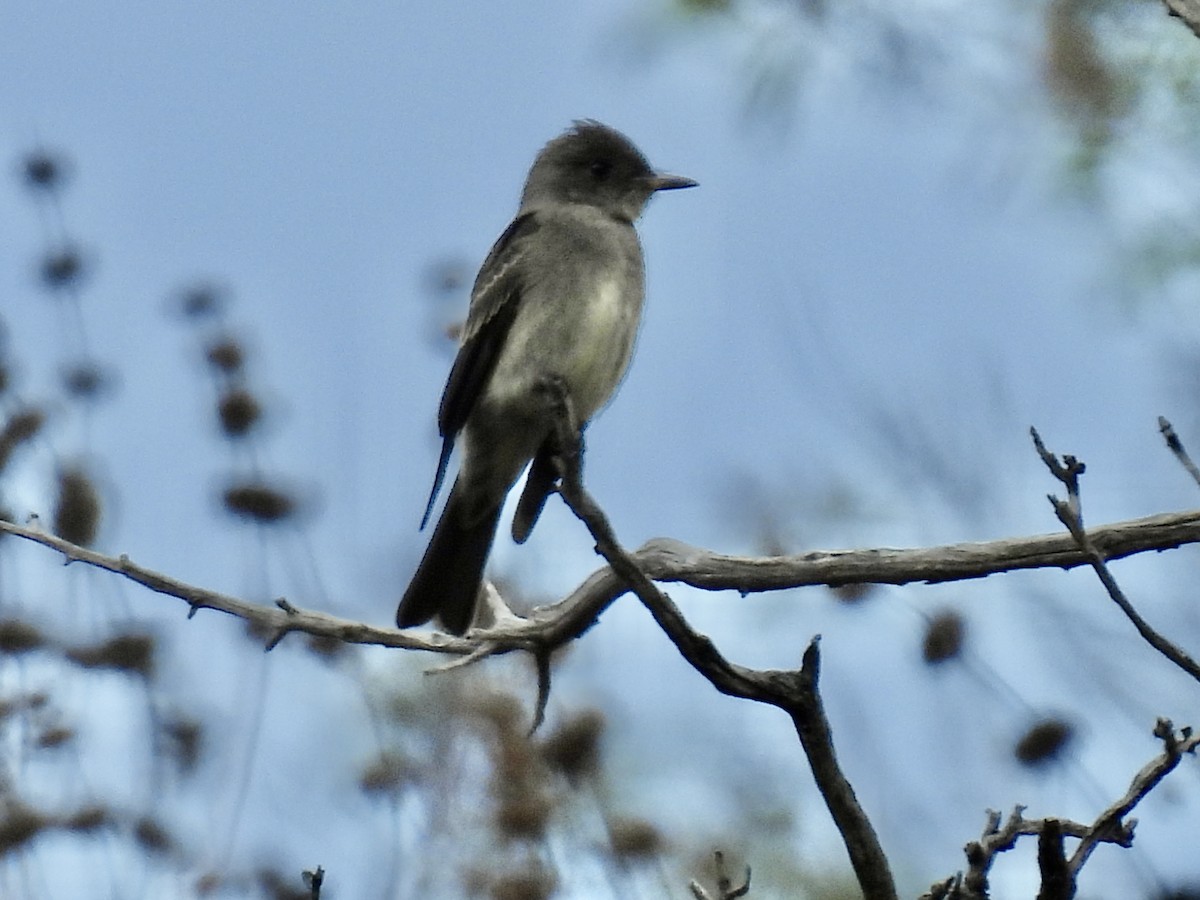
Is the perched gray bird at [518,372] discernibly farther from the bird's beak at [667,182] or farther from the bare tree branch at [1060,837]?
the bare tree branch at [1060,837]

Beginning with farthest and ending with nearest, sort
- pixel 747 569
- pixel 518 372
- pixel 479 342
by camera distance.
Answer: pixel 479 342
pixel 518 372
pixel 747 569

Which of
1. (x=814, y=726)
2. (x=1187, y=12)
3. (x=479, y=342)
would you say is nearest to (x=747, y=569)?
(x=814, y=726)

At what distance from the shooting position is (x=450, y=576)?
4.40 metres

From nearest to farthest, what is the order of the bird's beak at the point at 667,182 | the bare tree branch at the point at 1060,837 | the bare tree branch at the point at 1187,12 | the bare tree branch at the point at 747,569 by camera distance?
1. the bare tree branch at the point at 1060,837
2. the bare tree branch at the point at 747,569
3. the bare tree branch at the point at 1187,12
4. the bird's beak at the point at 667,182

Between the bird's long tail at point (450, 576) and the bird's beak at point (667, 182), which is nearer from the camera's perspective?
the bird's long tail at point (450, 576)

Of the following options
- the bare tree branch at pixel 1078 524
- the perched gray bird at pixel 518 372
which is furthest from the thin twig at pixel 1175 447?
the perched gray bird at pixel 518 372

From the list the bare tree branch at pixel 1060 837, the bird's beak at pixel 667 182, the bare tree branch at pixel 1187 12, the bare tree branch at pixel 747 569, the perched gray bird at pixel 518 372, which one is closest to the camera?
the bare tree branch at pixel 1060 837

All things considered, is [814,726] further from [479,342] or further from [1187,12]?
[479,342]

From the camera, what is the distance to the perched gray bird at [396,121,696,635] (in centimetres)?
434

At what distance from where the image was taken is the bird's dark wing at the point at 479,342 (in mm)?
4395

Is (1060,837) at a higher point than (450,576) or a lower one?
lower

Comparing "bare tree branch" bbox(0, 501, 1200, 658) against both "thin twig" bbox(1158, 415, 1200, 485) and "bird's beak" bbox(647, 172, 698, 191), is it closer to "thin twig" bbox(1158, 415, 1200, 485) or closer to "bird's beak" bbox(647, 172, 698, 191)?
"thin twig" bbox(1158, 415, 1200, 485)

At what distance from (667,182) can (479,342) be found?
92cm

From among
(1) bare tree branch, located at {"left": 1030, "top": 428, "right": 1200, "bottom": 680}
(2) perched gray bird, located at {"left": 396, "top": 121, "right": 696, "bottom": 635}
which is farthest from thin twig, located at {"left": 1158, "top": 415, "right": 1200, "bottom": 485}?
(2) perched gray bird, located at {"left": 396, "top": 121, "right": 696, "bottom": 635}
